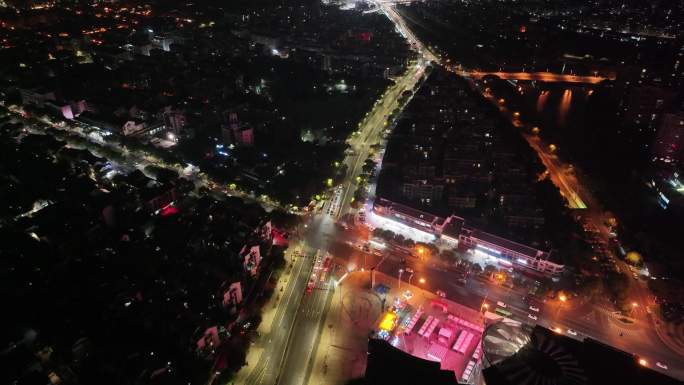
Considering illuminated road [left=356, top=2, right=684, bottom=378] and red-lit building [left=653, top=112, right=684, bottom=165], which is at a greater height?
red-lit building [left=653, top=112, right=684, bottom=165]

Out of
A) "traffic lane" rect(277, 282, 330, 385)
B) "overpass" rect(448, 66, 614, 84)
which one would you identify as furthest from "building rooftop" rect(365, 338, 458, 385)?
"overpass" rect(448, 66, 614, 84)

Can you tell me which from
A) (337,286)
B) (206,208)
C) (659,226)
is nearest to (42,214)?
(206,208)

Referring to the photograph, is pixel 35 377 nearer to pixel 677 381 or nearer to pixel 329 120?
pixel 677 381

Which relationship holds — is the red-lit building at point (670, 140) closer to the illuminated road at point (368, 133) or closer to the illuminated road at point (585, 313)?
the illuminated road at point (585, 313)

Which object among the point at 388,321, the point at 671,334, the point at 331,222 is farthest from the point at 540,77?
the point at 388,321

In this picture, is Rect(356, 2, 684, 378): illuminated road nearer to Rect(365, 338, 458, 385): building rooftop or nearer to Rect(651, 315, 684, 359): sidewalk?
Rect(651, 315, 684, 359): sidewalk

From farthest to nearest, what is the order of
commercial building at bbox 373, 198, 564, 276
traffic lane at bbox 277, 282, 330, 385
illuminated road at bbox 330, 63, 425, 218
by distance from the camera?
illuminated road at bbox 330, 63, 425, 218 < commercial building at bbox 373, 198, 564, 276 < traffic lane at bbox 277, 282, 330, 385

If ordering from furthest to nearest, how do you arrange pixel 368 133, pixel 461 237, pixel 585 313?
1. pixel 368 133
2. pixel 461 237
3. pixel 585 313

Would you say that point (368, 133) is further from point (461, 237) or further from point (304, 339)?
point (304, 339)

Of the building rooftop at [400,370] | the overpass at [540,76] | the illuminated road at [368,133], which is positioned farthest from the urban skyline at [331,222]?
the overpass at [540,76]
